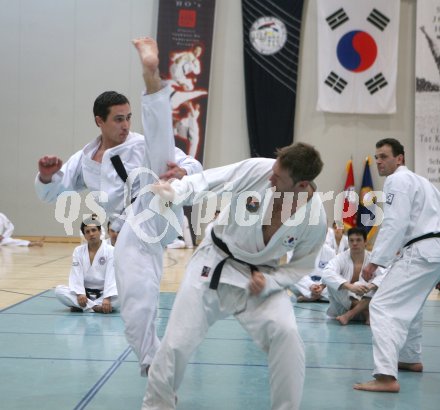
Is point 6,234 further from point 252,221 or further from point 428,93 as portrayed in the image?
point 252,221

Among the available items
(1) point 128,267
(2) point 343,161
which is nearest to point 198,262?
(1) point 128,267

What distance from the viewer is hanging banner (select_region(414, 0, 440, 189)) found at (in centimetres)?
1475

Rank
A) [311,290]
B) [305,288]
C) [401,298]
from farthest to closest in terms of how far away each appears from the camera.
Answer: [305,288] → [311,290] → [401,298]

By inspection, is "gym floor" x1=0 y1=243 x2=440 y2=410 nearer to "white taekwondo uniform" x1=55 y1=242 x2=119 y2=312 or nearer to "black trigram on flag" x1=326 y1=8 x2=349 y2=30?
"white taekwondo uniform" x1=55 y1=242 x2=119 y2=312

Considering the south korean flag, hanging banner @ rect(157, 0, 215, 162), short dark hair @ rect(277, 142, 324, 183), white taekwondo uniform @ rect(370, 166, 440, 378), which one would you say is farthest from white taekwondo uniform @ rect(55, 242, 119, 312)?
the south korean flag

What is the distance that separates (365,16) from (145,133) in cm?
1228

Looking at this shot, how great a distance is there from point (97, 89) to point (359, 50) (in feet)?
19.7

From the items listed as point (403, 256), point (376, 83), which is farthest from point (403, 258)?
point (376, 83)

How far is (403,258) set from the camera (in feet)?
14.5

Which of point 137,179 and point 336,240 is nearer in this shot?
point 137,179

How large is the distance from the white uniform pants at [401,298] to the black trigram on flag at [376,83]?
11.0 meters

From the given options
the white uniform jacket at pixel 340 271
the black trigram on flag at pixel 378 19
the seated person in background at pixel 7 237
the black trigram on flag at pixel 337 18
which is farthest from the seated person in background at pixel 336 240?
the seated person in background at pixel 7 237

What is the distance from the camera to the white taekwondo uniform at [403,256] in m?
A: 4.24

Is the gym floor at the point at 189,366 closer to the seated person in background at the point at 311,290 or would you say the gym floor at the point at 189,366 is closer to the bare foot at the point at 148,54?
the seated person in background at the point at 311,290
